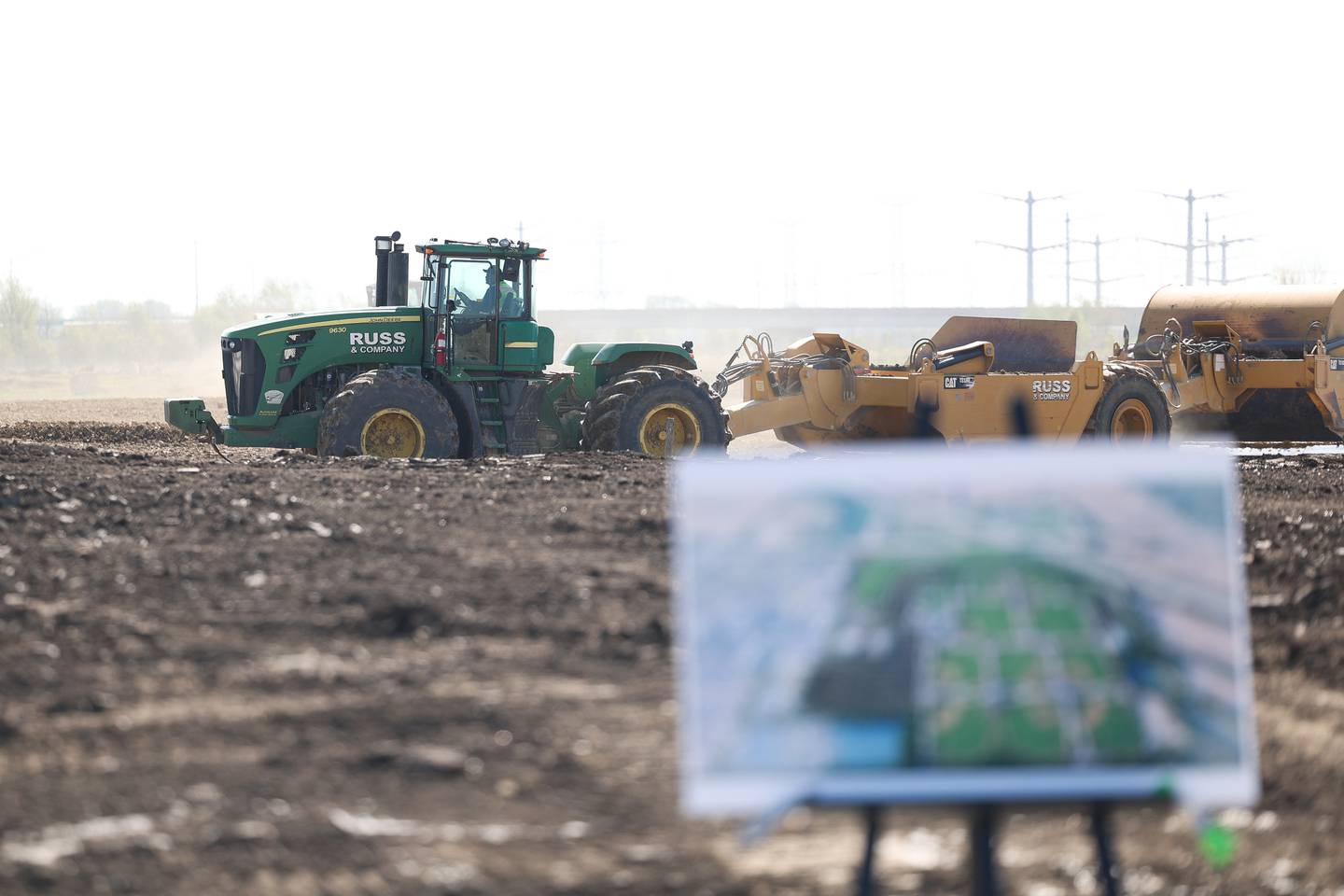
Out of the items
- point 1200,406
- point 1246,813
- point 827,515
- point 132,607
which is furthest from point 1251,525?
point 1200,406

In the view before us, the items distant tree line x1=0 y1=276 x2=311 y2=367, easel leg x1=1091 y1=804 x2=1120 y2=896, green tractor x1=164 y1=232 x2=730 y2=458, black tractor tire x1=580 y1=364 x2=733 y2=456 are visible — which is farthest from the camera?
distant tree line x1=0 y1=276 x2=311 y2=367

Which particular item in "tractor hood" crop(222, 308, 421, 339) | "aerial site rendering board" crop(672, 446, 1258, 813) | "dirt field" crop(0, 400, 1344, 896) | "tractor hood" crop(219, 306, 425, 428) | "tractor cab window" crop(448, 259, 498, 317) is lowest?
"dirt field" crop(0, 400, 1344, 896)

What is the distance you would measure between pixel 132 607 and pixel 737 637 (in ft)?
14.4

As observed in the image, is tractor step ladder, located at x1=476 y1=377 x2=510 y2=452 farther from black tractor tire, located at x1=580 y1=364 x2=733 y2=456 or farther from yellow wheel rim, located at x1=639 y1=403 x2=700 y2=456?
yellow wheel rim, located at x1=639 y1=403 x2=700 y2=456

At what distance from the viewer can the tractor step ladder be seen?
15.3 m

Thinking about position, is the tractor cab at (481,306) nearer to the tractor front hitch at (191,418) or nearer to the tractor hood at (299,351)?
the tractor hood at (299,351)

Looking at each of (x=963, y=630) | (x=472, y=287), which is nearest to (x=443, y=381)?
(x=472, y=287)

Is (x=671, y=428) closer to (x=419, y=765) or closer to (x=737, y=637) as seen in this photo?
(x=419, y=765)

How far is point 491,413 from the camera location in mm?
15430

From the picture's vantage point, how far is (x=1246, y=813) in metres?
4.61

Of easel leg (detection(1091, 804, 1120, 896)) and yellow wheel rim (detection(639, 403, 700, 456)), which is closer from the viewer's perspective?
easel leg (detection(1091, 804, 1120, 896))

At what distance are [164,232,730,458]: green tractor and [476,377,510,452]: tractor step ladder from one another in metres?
0.01

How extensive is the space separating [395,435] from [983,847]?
467 inches

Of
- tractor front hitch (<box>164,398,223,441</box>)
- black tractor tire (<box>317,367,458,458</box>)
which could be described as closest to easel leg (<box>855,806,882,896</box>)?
black tractor tire (<box>317,367,458,458</box>)
